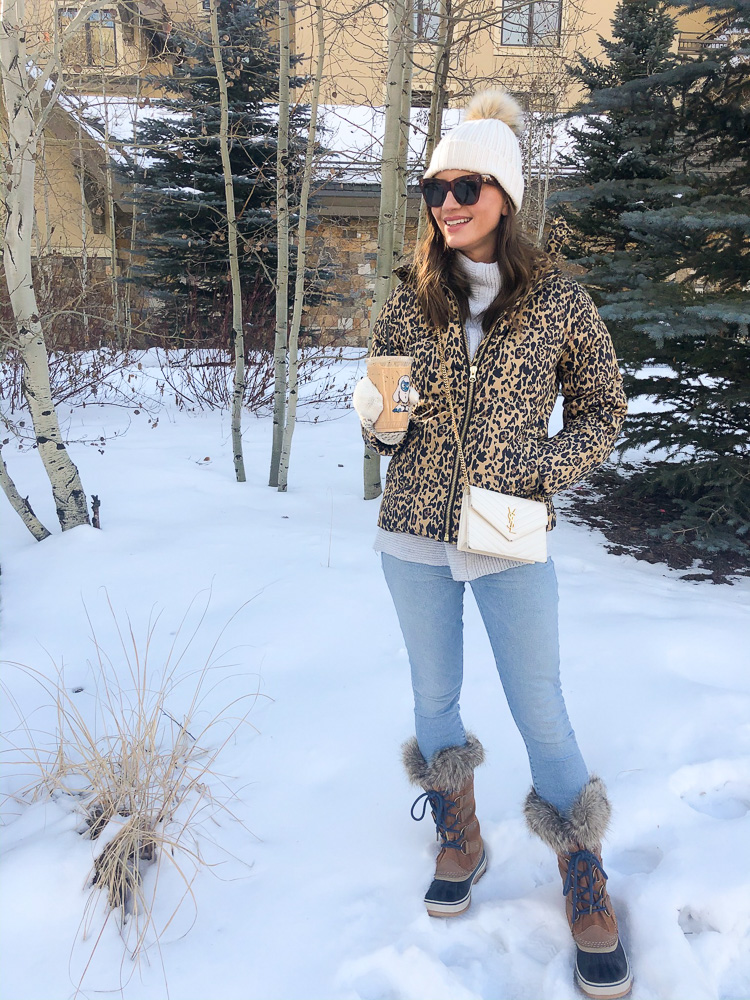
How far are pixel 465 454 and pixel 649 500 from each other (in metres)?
3.95

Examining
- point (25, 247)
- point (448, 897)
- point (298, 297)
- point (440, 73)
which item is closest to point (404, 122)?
point (440, 73)

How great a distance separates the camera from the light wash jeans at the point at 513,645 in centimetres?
164

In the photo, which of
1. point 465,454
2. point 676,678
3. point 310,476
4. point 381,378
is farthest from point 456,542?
point 310,476

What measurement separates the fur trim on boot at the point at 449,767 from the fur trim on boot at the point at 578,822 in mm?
208

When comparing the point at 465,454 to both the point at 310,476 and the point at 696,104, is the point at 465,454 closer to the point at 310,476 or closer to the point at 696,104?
the point at 696,104

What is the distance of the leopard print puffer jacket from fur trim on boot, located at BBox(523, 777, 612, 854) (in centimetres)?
72

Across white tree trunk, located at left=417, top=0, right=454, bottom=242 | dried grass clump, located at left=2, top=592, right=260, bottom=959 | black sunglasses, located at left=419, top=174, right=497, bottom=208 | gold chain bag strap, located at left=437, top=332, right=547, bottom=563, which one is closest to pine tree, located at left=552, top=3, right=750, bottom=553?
white tree trunk, located at left=417, top=0, right=454, bottom=242

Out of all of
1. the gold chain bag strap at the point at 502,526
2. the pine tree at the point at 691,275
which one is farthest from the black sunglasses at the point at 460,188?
the pine tree at the point at 691,275

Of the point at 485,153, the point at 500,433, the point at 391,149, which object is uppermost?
the point at 391,149

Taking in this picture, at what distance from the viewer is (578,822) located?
1741 millimetres

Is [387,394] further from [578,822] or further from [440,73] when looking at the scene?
[440,73]

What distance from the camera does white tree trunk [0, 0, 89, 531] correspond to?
11.7 ft

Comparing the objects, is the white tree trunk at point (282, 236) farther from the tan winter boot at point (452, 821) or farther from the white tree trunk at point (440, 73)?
the tan winter boot at point (452, 821)

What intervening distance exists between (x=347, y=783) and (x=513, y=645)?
1.01 meters
